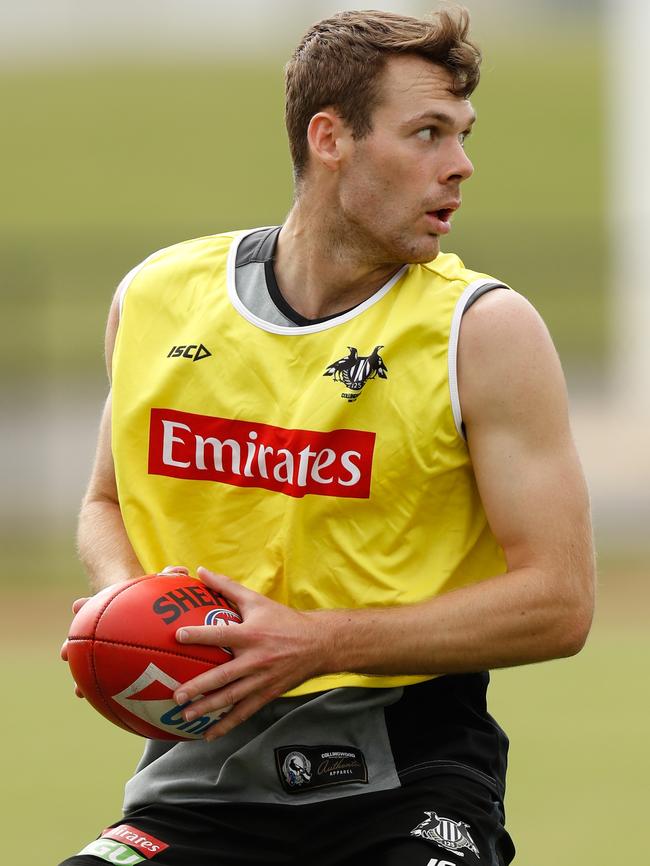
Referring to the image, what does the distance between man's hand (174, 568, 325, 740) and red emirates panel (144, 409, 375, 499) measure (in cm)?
39

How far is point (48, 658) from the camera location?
1105cm

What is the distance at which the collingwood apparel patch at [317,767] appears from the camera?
11.4ft

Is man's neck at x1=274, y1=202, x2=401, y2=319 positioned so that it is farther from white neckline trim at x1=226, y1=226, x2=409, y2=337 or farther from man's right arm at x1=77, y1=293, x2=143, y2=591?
man's right arm at x1=77, y1=293, x2=143, y2=591

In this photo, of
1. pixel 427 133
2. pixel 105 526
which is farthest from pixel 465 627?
pixel 427 133

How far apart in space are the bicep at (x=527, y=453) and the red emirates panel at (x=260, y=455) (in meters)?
0.28

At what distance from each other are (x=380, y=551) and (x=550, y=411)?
51 cm

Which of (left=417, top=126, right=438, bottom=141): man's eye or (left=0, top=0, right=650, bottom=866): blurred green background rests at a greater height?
(left=0, top=0, right=650, bottom=866): blurred green background

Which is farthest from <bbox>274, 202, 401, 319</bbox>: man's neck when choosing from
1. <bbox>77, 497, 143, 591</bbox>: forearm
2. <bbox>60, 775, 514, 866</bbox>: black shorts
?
<bbox>60, 775, 514, 866</bbox>: black shorts

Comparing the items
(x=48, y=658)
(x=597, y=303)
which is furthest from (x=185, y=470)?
(x=597, y=303)

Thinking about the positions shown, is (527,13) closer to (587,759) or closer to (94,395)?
(94,395)

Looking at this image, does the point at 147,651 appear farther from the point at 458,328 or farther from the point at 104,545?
the point at 458,328

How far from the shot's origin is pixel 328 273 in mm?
3676

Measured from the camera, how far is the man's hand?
3162mm

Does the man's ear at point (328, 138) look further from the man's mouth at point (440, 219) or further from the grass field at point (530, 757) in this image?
the grass field at point (530, 757)
